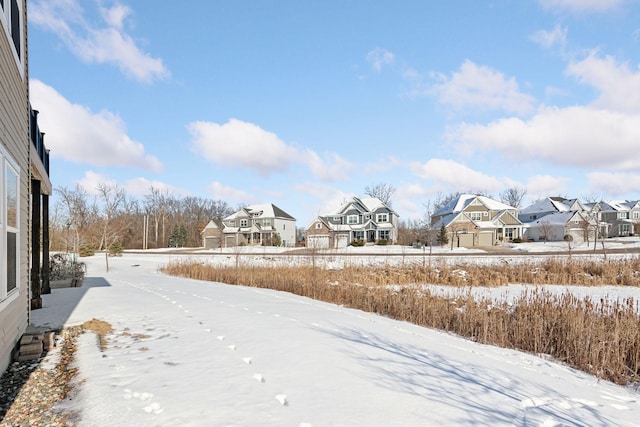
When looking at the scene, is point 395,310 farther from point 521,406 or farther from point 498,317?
point 521,406

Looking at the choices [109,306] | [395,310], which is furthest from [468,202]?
[109,306]

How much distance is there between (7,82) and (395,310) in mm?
7440

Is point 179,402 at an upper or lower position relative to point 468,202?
lower

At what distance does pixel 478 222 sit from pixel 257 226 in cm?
2437

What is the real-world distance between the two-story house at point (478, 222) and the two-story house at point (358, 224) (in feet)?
16.1

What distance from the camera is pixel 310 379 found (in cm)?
372

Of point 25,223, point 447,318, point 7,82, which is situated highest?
point 7,82

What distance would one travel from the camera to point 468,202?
138 ft

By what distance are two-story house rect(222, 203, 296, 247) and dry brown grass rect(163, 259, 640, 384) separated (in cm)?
3055

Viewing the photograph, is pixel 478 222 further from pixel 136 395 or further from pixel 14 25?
pixel 136 395

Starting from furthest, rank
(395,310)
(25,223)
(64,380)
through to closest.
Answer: (395,310) < (25,223) < (64,380)

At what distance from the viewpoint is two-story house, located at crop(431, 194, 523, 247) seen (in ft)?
127

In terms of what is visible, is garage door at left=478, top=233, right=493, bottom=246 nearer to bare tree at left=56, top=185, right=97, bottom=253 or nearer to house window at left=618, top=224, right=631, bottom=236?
house window at left=618, top=224, right=631, bottom=236

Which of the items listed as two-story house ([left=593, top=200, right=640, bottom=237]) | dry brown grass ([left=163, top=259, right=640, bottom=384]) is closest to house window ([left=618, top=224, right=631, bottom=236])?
two-story house ([left=593, top=200, right=640, bottom=237])
